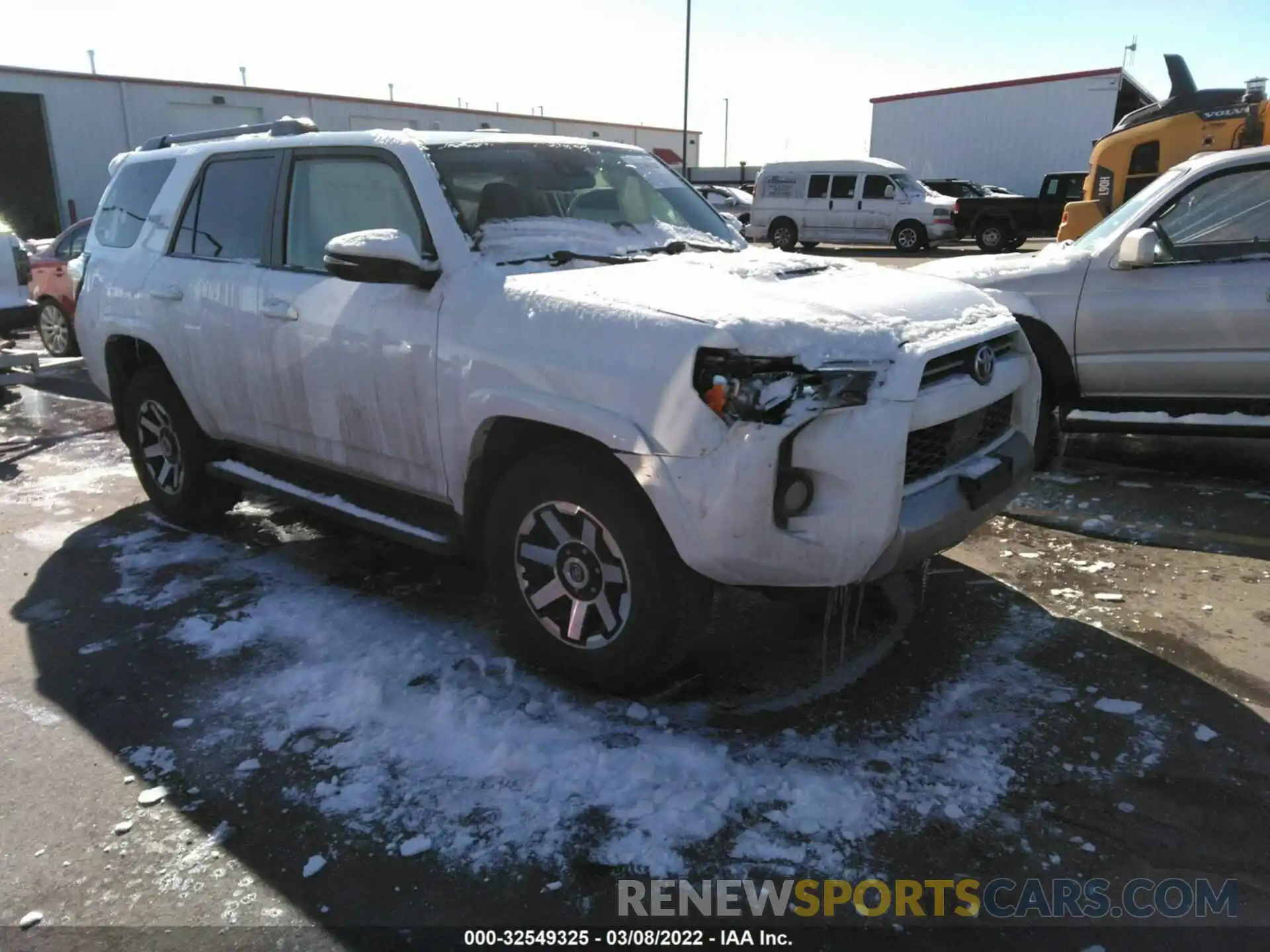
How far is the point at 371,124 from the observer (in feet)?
102

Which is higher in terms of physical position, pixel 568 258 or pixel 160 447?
pixel 568 258

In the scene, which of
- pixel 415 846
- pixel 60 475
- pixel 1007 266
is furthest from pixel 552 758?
pixel 60 475

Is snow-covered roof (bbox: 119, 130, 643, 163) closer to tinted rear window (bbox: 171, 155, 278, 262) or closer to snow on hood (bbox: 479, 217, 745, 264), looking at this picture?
tinted rear window (bbox: 171, 155, 278, 262)

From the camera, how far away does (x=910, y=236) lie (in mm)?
22359

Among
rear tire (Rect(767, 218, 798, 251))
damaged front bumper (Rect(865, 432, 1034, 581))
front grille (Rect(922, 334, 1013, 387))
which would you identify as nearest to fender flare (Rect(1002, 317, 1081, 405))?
damaged front bumper (Rect(865, 432, 1034, 581))

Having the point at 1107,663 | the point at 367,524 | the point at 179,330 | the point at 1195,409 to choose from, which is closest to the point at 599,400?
the point at 367,524

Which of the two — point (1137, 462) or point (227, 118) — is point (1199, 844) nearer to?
point (1137, 462)

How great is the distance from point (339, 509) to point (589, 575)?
1.44 metres

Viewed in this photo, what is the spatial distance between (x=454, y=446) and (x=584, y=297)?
2.49 feet

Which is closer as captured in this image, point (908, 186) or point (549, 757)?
point (549, 757)

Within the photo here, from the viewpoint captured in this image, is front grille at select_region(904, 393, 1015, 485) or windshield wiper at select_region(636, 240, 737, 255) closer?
front grille at select_region(904, 393, 1015, 485)

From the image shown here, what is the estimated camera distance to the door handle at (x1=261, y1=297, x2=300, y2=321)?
3940 mm

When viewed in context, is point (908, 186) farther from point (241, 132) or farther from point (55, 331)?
point (241, 132)

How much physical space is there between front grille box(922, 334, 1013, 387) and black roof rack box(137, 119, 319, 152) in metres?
3.15
